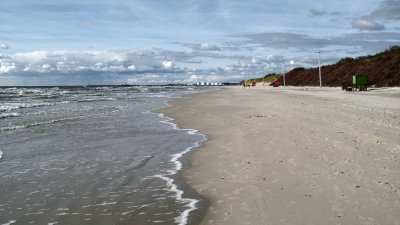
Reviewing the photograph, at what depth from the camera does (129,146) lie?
1280 centimetres

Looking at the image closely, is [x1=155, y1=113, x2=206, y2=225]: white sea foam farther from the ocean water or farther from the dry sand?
the dry sand

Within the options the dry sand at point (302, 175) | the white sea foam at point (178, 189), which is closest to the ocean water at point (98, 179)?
the white sea foam at point (178, 189)

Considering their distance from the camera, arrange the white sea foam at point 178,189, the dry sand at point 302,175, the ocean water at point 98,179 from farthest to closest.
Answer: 1. the ocean water at point 98,179
2. the white sea foam at point 178,189
3. the dry sand at point 302,175

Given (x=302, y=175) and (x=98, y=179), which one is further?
(x=98, y=179)

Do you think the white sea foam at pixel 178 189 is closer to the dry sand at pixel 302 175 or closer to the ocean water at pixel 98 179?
the ocean water at pixel 98 179

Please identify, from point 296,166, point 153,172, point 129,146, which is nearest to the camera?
point 296,166

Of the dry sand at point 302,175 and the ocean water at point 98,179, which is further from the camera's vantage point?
the ocean water at point 98,179

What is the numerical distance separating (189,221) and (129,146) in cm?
738

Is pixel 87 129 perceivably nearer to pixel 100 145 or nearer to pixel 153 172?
pixel 100 145

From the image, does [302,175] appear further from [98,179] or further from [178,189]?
[98,179]

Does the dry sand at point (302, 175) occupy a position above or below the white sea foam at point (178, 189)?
above

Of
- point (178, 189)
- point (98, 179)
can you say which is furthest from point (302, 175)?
point (98, 179)

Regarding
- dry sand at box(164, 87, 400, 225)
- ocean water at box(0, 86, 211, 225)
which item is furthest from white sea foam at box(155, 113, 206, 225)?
dry sand at box(164, 87, 400, 225)

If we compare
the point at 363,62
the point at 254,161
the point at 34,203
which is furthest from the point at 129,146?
the point at 363,62
